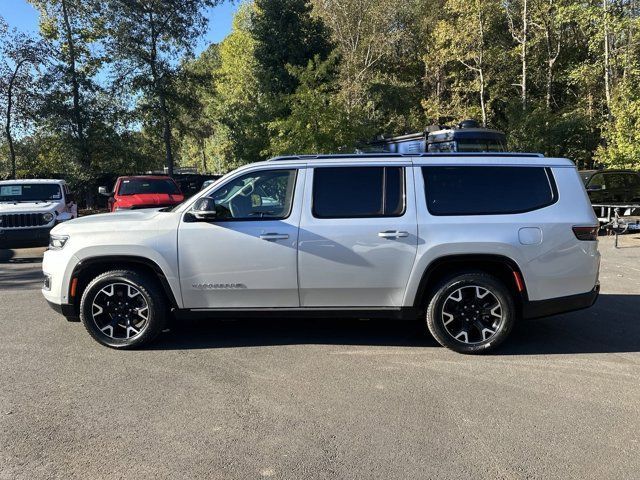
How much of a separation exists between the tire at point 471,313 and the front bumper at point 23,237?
9643 mm

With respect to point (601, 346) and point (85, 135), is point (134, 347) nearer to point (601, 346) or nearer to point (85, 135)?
point (601, 346)

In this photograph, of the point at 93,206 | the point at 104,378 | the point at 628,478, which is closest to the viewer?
the point at 628,478

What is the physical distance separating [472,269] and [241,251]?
88.1 inches

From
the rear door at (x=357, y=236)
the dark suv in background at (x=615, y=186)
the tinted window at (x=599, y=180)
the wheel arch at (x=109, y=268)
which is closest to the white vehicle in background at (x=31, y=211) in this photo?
the wheel arch at (x=109, y=268)

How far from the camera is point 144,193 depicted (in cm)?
1442

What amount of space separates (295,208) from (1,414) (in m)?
2.88

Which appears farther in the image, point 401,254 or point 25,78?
point 25,78

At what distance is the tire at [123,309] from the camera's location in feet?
16.1

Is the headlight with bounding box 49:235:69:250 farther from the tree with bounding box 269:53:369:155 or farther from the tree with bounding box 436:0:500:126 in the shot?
the tree with bounding box 436:0:500:126

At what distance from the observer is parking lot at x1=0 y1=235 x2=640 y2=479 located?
3080 mm

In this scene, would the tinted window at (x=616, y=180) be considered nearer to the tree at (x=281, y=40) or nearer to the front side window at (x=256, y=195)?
the front side window at (x=256, y=195)

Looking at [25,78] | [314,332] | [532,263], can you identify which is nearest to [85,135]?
[25,78]

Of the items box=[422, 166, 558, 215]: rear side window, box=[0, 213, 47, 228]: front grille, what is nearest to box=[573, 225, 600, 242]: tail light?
box=[422, 166, 558, 215]: rear side window

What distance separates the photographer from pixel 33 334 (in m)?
5.58
